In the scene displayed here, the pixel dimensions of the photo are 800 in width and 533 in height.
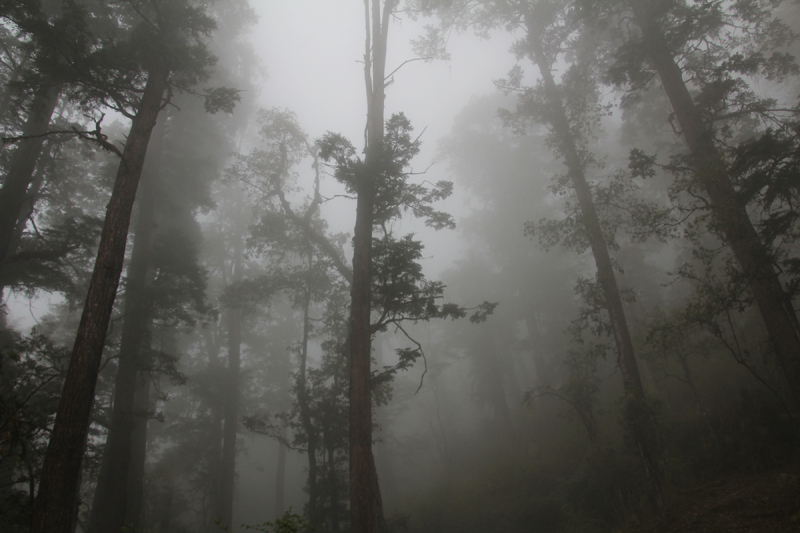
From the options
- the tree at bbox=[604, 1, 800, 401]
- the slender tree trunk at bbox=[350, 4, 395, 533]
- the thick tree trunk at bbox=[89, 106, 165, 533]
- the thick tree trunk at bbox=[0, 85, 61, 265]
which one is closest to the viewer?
the slender tree trunk at bbox=[350, 4, 395, 533]

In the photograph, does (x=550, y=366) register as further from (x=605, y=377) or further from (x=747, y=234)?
(x=747, y=234)

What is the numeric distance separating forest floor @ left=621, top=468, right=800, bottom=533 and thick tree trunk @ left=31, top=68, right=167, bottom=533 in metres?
10.6

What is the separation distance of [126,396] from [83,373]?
5.89 meters

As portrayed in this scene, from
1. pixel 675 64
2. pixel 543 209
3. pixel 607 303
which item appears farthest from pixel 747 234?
pixel 543 209

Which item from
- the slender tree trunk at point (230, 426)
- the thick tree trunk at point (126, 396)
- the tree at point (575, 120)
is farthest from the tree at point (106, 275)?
the tree at point (575, 120)

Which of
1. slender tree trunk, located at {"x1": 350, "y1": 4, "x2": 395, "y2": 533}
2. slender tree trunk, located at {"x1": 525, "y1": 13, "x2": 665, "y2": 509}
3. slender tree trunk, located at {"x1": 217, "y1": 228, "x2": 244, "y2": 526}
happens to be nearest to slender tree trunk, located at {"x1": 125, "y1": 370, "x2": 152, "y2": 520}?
slender tree trunk, located at {"x1": 217, "y1": 228, "x2": 244, "y2": 526}

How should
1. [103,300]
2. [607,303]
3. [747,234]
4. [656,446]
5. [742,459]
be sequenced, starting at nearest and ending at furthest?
[103,300] < [747,234] < [656,446] < [742,459] < [607,303]

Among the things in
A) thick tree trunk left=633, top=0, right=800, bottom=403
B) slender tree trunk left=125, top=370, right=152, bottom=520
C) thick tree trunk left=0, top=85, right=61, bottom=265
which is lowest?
slender tree trunk left=125, top=370, right=152, bottom=520

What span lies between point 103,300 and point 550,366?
69.2 feet

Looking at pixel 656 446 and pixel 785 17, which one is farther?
pixel 785 17

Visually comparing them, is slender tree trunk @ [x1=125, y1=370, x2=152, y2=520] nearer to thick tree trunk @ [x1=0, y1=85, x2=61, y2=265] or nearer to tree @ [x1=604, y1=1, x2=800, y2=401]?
thick tree trunk @ [x1=0, y1=85, x2=61, y2=265]

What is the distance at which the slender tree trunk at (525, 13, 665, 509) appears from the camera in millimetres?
8875

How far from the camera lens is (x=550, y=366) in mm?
21609

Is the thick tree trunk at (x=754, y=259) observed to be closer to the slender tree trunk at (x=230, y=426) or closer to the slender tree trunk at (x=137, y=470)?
the slender tree trunk at (x=137, y=470)
